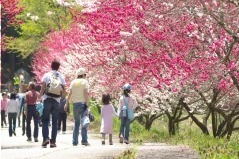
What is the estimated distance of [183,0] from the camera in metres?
10.5

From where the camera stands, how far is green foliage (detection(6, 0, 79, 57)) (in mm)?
49500

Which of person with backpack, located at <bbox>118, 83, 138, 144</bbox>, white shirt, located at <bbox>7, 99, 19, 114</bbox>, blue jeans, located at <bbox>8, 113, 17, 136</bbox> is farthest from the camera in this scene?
white shirt, located at <bbox>7, 99, 19, 114</bbox>

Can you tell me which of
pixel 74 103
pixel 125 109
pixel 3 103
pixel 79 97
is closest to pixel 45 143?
pixel 74 103

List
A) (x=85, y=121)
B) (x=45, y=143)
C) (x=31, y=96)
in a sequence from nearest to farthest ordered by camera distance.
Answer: (x=45, y=143), (x=85, y=121), (x=31, y=96)

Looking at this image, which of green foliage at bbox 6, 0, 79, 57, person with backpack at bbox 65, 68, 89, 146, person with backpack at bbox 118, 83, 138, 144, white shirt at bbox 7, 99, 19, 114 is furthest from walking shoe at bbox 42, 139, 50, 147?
green foliage at bbox 6, 0, 79, 57

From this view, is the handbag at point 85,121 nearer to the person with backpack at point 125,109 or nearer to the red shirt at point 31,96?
the person with backpack at point 125,109

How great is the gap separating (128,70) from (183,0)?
26.4 ft

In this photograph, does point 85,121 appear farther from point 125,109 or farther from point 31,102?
point 31,102

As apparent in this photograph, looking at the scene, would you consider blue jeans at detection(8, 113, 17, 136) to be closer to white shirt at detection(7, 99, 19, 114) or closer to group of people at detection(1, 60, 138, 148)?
white shirt at detection(7, 99, 19, 114)

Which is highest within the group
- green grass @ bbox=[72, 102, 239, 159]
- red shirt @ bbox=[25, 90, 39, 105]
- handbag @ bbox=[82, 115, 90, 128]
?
red shirt @ bbox=[25, 90, 39, 105]

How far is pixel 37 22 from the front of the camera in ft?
168

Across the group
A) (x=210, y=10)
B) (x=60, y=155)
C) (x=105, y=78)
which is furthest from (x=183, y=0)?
(x=105, y=78)

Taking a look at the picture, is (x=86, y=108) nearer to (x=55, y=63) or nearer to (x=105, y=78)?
(x=55, y=63)

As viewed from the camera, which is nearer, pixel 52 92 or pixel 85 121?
pixel 52 92
